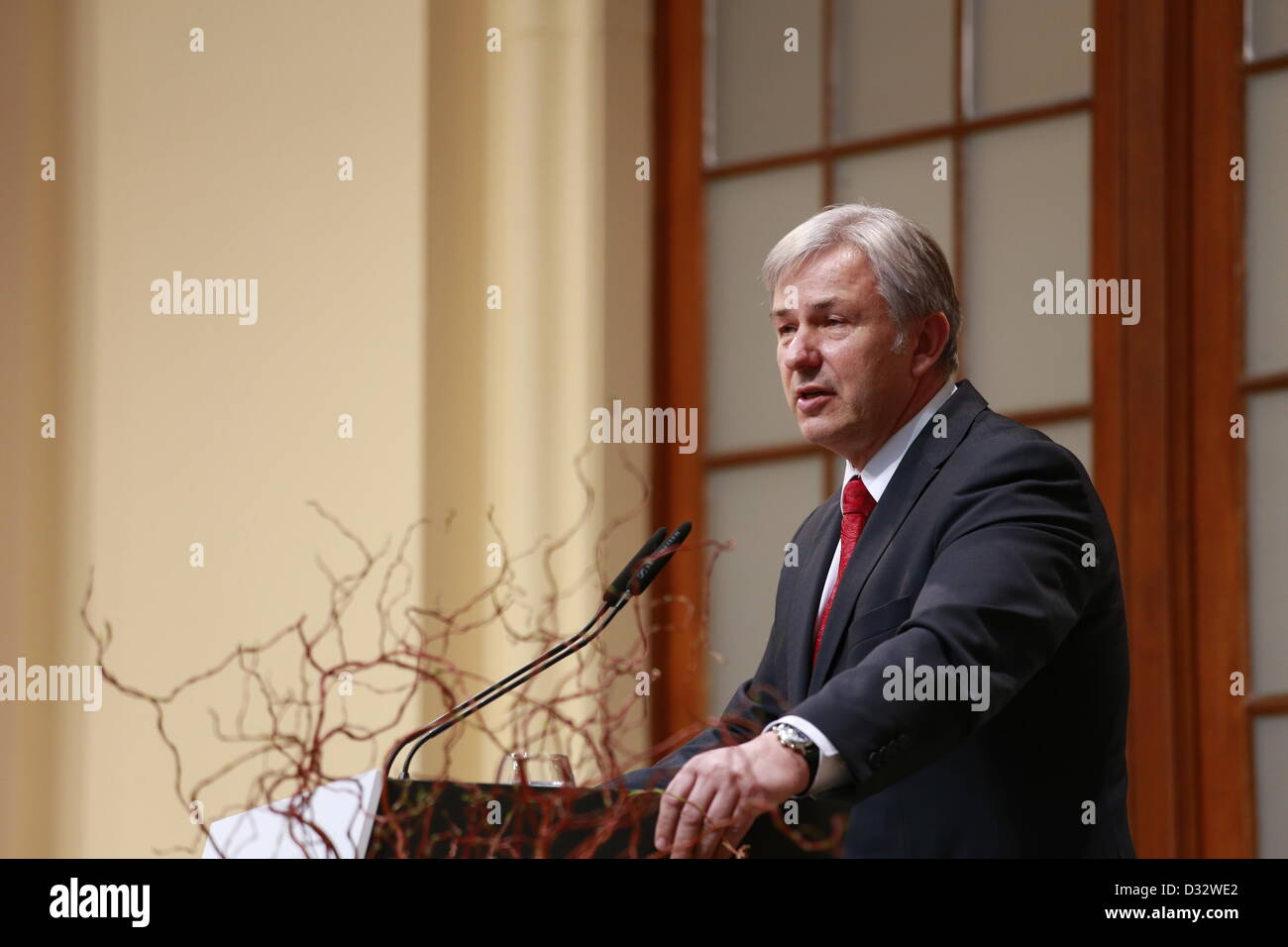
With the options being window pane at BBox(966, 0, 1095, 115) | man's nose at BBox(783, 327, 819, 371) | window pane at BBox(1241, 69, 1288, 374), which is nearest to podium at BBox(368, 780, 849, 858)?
man's nose at BBox(783, 327, 819, 371)

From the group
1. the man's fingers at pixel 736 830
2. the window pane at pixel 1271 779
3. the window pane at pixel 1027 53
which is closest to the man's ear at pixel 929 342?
the man's fingers at pixel 736 830

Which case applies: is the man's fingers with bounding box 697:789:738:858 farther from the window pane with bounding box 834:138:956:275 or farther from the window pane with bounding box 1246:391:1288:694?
the window pane with bounding box 834:138:956:275

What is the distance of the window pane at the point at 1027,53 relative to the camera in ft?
11.4

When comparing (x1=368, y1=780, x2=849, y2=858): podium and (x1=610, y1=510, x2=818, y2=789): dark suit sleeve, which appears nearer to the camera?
(x1=368, y1=780, x2=849, y2=858): podium

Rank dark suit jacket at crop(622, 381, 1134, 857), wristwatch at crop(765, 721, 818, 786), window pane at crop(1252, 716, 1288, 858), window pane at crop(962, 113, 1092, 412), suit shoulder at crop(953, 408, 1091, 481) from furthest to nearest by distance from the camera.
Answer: window pane at crop(962, 113, 1092, 412), window pane at crop(1252, 716, 1288, 858), suit shoulder at crop(953, 408, 1091, 481), dark suit jacket at crop(622, 381, 1134, 857), wristwatch at crop(765, 721, 818, 786)

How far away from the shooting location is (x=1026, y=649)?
1768 mm

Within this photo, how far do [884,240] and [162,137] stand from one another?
7.91 ft

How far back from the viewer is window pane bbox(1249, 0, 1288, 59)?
10.6ft

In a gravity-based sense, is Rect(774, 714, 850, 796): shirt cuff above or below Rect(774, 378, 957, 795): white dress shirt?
below

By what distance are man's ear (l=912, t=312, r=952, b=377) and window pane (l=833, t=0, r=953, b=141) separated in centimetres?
142

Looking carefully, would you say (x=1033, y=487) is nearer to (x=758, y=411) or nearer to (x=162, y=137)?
(x=758, y=411)

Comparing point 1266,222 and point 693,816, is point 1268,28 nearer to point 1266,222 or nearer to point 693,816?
point 1266,222

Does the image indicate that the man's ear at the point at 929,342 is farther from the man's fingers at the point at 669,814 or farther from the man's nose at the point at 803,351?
the man's fingers at the point at 669,814
